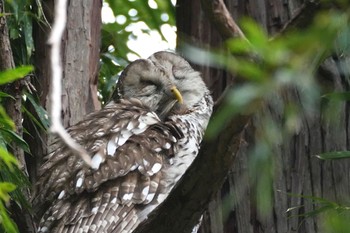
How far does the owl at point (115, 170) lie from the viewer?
3035 mm

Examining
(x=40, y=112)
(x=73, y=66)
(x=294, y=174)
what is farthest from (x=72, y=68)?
(x=294, y=174)

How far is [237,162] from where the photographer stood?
10.4ft

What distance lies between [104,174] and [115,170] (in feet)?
0.15

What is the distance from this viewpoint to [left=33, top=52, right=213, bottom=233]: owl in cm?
304

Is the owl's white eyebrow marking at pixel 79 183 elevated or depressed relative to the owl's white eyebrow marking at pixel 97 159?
depressed

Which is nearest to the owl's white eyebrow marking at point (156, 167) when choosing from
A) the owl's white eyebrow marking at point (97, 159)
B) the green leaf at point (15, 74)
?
the owl's white eyebrow marking at point (97, 159)

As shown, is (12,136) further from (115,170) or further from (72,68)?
(72,68)

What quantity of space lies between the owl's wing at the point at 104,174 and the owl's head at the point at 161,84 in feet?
1.31

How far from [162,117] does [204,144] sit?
5.36 feet

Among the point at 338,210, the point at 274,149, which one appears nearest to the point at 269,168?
the point at 338,210

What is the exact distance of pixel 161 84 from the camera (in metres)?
3.76

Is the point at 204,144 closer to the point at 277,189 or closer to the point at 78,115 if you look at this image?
the point at 277,189

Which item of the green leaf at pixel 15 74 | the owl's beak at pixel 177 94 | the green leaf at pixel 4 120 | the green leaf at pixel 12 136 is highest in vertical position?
the green leaf at pixel 15 74

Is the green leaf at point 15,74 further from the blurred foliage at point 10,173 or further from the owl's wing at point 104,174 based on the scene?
the owl's wing at point 104,174
